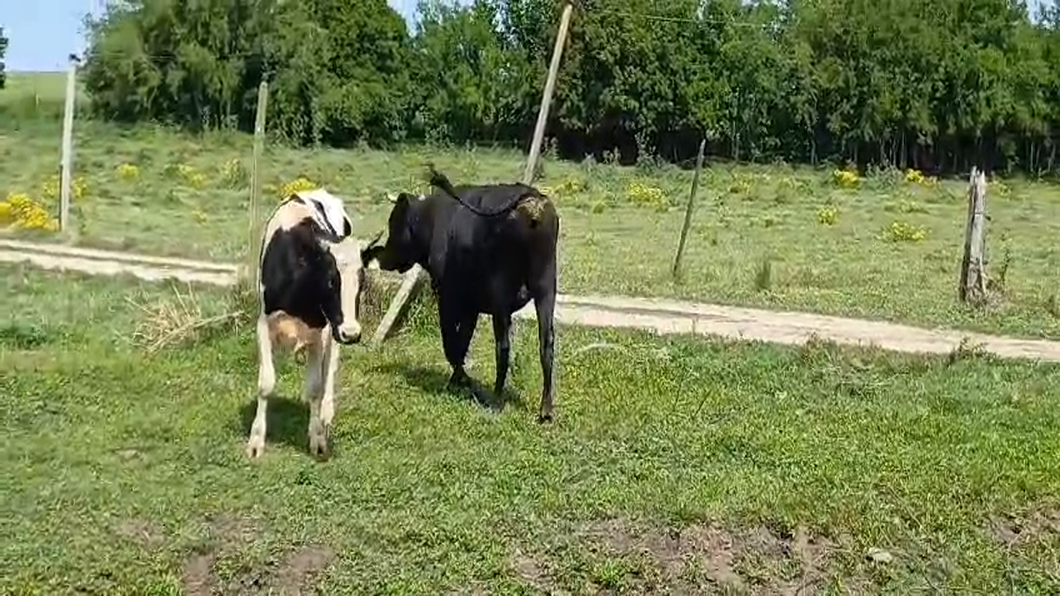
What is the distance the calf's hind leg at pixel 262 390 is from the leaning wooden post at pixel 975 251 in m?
8.91

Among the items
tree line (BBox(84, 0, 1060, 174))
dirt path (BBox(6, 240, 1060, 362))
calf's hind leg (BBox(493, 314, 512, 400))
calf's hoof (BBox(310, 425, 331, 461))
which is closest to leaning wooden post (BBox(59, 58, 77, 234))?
dirt path (BBox(6, 240, 1060, 362))

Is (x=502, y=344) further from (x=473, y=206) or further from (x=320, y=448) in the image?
(x=320, y=448)

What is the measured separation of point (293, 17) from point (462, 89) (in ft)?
21.0

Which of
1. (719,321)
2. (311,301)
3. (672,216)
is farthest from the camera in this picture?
(672,216)

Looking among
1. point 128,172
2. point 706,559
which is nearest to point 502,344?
point 706,559

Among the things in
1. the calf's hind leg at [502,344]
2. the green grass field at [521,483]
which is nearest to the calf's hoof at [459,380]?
the green grass field at [521,483]

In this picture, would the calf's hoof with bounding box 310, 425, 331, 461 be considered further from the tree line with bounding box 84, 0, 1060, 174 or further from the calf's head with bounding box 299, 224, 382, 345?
the tree line with bounding box 84, 0, 1060, 174

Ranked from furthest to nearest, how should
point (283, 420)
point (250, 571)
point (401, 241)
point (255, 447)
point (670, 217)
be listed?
point (670, 217)
point (401, 241)
point (283, 420)
point (255, 447)
point (250, 571)

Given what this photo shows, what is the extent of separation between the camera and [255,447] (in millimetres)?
9047

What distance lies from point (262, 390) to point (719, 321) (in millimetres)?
6971

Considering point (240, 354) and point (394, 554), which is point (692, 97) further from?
point (394, 554)

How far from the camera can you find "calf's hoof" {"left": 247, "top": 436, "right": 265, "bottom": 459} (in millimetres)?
8992

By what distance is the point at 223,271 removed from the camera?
58.1ft

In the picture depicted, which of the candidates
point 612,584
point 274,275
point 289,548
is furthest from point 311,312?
point 612,584
